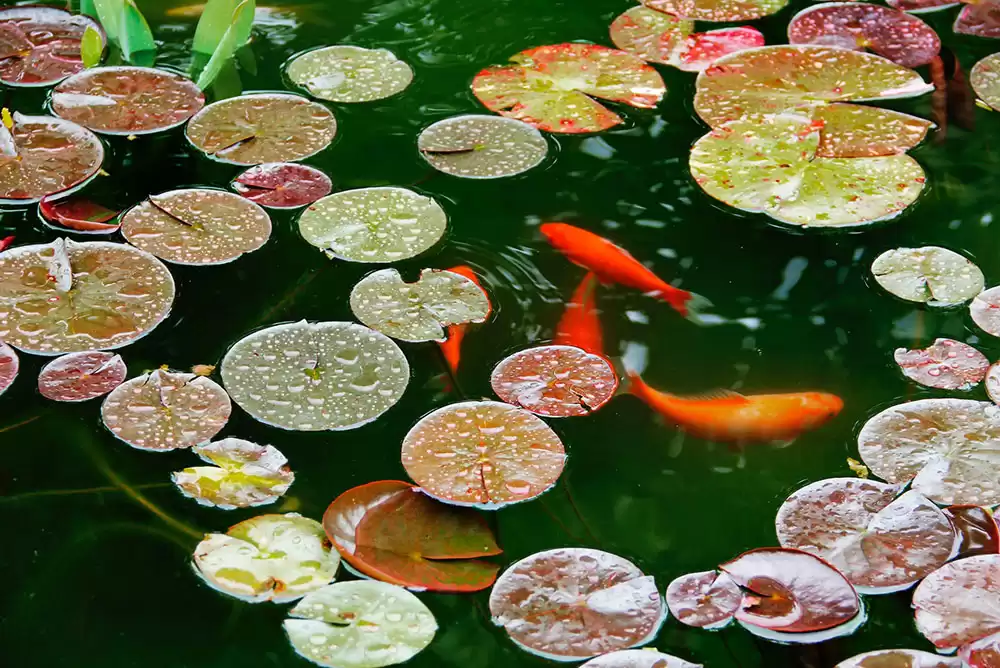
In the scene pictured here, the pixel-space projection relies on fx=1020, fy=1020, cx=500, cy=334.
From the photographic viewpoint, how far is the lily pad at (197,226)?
6.27 ft

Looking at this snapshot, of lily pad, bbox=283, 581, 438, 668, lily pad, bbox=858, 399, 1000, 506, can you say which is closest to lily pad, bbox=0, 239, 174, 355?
lily pad, bbox=283, 581, 438, 668

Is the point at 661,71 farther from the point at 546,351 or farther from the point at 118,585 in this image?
the point at 118,585

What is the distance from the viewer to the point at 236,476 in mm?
1540

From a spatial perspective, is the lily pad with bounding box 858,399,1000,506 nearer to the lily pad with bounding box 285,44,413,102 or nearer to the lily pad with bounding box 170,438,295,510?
the lily pad with bounding box 170,438,295,510

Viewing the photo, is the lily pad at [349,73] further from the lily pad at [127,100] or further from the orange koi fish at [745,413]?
the orange koi fish at [745,413]

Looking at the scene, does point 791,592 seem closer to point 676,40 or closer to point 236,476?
point 236,476

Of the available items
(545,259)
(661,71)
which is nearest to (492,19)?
(661,71)

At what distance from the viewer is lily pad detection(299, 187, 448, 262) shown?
192 centimetres

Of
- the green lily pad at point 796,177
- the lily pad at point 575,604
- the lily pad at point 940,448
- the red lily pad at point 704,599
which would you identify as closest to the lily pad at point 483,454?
the lily pad at point 575,604

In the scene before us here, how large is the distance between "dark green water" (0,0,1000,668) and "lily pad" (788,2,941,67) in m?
0.08

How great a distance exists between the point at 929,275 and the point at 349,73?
136cm

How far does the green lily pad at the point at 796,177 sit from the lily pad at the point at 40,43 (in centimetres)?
143

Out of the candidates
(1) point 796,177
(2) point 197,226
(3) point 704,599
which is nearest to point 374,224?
(2) point 197,226

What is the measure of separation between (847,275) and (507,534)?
0.91 metres
